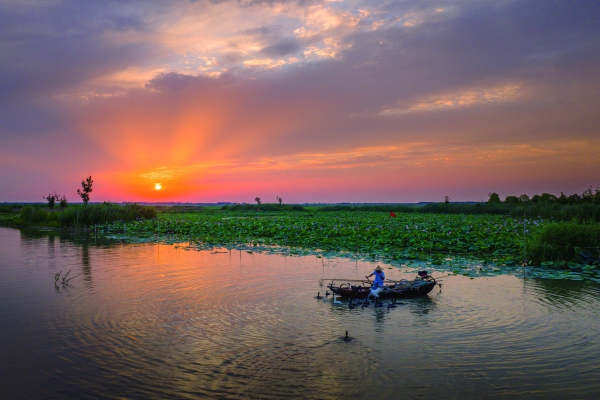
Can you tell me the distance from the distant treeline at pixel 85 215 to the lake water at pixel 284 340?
71.9ft

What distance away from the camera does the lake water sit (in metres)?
6.24

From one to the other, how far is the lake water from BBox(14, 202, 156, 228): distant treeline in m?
21.9

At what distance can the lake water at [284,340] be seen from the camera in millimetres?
6242

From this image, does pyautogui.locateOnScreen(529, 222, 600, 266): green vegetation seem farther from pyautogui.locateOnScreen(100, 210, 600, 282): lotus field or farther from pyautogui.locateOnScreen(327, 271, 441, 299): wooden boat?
pyautogui.locateOnScreen(327, 271, 441, 299): wooden boat

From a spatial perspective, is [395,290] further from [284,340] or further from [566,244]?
[566,244]

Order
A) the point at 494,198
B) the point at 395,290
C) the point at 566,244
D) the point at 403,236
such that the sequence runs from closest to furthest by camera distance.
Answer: the point at 395,290 < the point at 566,244 < the point at 403,236 < the point at 494,198

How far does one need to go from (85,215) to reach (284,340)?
31681 mm

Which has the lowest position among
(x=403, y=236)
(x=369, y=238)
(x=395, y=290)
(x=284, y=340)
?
(x=284, y=340)

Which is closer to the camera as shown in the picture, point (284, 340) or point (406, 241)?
point (284, 340)

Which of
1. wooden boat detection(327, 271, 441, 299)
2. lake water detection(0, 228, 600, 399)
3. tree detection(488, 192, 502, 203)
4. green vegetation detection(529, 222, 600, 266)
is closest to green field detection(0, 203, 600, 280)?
green vegetation detection(529, 222, 600, 266)

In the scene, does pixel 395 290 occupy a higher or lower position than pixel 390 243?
lower

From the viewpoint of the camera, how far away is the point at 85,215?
34500 mm

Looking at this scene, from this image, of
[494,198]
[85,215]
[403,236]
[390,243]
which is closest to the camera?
[390,243]

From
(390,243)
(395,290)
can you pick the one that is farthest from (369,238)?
(395,290)
